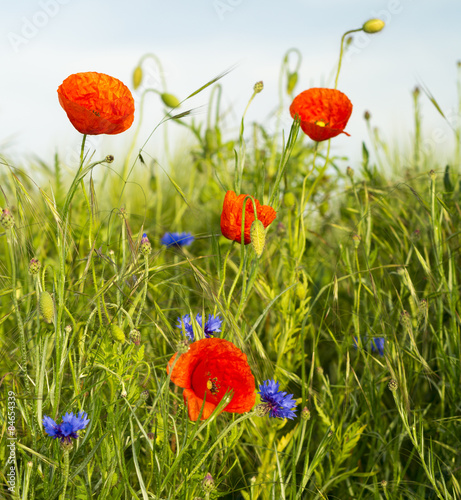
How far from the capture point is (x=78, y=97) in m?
1.02

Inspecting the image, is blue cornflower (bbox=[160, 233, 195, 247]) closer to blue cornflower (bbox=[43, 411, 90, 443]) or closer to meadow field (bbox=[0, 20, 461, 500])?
meadow field (bbox=[0, 20, 461, 500])

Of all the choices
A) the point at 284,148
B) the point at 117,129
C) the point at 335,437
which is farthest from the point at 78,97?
the point at 335,437

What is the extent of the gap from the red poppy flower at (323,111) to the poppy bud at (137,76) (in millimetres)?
914

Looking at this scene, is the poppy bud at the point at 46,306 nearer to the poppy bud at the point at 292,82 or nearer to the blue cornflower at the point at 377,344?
the blue cornflower at the point at 377,344

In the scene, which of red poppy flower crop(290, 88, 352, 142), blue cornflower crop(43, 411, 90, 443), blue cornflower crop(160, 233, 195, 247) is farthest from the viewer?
blue cornflower crop(160, 233, 195, 247)

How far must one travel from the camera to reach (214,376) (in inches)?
35.7

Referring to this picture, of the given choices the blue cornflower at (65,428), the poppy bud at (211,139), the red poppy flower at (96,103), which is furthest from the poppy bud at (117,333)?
the poppy bud at (211,139)

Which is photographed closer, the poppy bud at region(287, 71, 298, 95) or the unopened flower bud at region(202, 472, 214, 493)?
the unopened flower bud at region(202, 472, 214, 493)

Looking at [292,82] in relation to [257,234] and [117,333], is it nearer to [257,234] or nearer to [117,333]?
[257,234]

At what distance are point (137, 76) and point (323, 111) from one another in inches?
39.2

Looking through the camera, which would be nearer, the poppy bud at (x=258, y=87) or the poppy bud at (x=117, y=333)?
the poppy bud at (x=117, y=333)

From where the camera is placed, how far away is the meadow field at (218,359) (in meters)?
0.90

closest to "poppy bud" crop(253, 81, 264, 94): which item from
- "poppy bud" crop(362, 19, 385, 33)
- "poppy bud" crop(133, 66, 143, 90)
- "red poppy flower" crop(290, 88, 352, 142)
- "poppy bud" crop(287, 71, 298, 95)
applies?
"red poppy flower" crop(290, 88, 352, 142)

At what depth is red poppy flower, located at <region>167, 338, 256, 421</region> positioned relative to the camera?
88 cm
